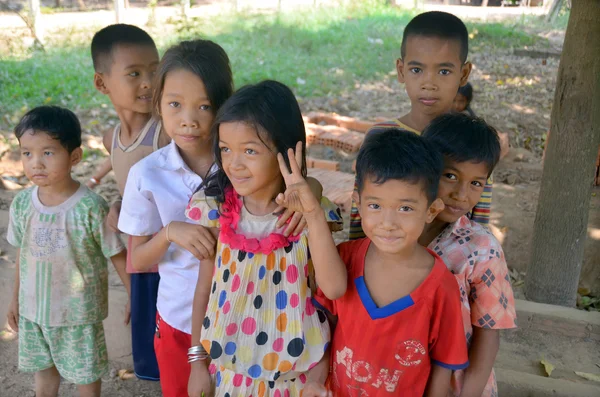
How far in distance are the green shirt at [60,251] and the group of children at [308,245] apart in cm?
18

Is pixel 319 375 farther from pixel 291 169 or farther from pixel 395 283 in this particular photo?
pixel 291 169

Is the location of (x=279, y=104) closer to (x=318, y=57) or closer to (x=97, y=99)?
(x=97, y=99)

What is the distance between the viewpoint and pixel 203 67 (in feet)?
6.69

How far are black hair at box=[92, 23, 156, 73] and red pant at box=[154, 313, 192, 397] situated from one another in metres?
1.15

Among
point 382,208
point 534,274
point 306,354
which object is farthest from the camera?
→ point 534,274

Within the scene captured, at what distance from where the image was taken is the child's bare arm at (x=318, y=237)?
1.69m

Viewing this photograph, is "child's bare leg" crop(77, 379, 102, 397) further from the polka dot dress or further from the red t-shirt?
the red t-shirt

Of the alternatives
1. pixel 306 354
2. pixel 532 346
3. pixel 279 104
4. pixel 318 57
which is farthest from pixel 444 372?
pixel 318 57

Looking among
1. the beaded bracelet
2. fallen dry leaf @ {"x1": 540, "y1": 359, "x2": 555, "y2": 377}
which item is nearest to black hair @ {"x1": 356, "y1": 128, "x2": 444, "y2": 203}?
the beaded bracelet

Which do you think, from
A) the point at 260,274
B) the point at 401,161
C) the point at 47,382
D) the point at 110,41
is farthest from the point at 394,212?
the point at 47,382

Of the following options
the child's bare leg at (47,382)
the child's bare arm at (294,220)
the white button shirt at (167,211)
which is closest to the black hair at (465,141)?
the child's bare arm at (294,220)

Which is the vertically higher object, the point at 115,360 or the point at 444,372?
the point at 444,372

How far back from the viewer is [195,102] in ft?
6.72

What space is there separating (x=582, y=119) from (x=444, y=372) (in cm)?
232
